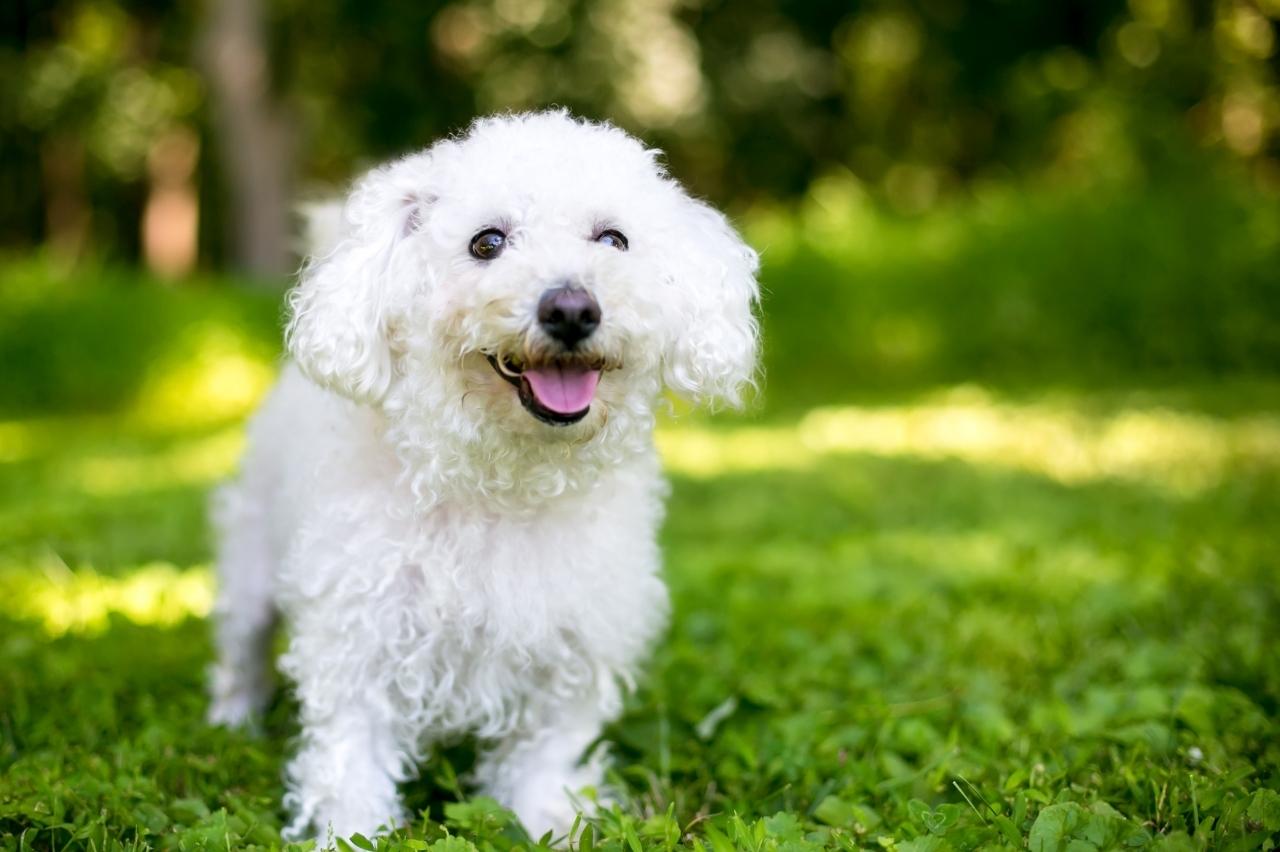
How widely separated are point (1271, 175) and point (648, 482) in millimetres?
15202

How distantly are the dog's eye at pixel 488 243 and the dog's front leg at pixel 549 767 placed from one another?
41.2 inches

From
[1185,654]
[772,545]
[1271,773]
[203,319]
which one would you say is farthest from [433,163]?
[203,319]

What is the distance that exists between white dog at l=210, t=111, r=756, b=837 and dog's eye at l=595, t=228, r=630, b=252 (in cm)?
1

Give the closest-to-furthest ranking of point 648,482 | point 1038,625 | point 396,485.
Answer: point 396,485 → point 648,482 → point 1038,625

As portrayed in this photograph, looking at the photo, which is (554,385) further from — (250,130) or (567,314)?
(250,130)

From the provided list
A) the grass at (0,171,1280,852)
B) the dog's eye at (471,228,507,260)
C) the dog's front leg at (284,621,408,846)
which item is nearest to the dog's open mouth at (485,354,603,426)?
the dog's eye at (471,228,507,260)

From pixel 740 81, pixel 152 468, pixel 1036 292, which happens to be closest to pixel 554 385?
pixel 152 468

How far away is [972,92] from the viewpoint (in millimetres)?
18125

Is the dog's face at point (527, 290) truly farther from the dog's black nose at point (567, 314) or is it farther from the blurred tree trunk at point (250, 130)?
the blurred tree trunk at point (250, 130)

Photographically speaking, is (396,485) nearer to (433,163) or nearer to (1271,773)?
(433,163)

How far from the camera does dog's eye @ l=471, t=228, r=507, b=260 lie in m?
2.40

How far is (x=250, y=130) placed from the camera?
45.4 ft

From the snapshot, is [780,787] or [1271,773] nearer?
[1271,773]

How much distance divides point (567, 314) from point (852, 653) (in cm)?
188
